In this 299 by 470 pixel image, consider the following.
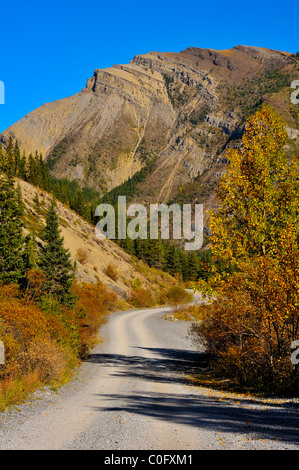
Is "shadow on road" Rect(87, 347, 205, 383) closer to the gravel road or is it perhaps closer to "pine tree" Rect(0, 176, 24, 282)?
the gravel road

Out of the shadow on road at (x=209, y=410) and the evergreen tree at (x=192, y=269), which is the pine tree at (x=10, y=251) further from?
the evergreen tree at (x=192, y=269)

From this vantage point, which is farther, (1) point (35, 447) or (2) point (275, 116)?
(2) point (275, 116)

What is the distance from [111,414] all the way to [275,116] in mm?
11748

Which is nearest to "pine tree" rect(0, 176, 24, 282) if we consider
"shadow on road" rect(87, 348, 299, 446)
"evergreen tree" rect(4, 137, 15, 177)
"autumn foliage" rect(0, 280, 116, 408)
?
"autumn foliage" rect(0, 280, 116, 408)

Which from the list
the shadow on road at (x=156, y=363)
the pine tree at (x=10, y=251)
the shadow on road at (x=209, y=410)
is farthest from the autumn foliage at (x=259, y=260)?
the pine tree at (x=10, y=251)

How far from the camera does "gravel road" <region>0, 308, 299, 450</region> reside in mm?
6398

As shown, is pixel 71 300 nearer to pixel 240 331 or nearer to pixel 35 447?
pixel 240 331

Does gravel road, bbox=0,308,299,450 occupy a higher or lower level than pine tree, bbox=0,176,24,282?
lower

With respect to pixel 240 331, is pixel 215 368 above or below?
below

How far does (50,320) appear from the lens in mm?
13523

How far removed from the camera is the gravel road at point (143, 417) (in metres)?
6.40

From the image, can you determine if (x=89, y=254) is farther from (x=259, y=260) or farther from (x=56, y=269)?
(x=259, y=260)

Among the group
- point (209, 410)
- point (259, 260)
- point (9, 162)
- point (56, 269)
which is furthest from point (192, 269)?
point (209, 410)
